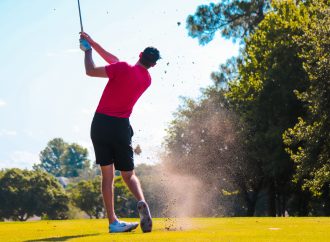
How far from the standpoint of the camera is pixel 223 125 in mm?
45312

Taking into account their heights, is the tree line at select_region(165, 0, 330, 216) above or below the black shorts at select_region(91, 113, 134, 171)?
above

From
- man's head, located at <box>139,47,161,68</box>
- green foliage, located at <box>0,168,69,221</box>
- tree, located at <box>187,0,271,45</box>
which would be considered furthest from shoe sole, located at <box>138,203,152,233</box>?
green foliage, located at <box>0,168,69,221</box>

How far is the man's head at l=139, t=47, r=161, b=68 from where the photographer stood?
324 inches

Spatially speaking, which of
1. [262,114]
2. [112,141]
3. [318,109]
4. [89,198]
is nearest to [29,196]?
[89,198]

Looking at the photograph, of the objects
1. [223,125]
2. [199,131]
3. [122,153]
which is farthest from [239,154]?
[122,153]

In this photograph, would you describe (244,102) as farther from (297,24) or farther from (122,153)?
(122,153)

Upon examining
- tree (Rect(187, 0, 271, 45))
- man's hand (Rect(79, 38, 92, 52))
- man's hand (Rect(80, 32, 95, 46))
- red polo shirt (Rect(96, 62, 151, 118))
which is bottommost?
red polo shirt (Rect(96, 62, 151, 118))

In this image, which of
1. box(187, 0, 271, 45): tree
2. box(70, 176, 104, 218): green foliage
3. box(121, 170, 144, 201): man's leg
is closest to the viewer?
box(121, 170, 144, 201): man's leg

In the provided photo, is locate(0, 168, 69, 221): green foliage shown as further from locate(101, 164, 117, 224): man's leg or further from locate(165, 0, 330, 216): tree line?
locate(101, 164, 117, 224): man's leg

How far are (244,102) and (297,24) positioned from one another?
6939 millimetres

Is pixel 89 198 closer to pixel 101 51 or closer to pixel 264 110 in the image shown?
pixel 264 110

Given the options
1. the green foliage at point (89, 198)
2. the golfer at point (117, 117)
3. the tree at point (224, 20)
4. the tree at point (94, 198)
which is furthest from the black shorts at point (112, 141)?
the green foliage at point (89, 198)

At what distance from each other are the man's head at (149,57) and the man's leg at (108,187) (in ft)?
4.72

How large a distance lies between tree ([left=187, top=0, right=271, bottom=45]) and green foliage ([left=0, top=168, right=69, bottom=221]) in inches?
2096
